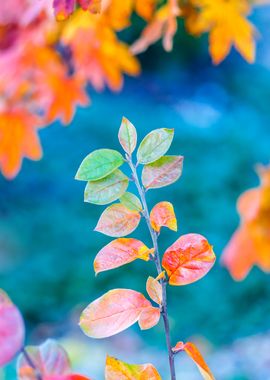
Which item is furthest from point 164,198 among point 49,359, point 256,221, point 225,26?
point 49,359

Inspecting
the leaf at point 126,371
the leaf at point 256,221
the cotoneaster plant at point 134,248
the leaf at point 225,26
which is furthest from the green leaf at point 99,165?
the leaf at point 256,221

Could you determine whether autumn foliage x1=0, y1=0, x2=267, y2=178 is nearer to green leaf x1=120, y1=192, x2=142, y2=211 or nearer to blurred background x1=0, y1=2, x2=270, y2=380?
green leaf x1=120, y1=192, x2=142, y2=211

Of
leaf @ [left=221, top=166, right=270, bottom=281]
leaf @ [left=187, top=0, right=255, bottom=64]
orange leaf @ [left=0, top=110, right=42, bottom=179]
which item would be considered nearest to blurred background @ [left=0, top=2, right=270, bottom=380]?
leaf @ [left=221, top=166, right=270, bottom=281]

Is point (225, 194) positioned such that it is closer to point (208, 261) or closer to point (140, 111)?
point (140, 111)

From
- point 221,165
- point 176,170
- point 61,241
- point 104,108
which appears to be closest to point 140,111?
point 104,108

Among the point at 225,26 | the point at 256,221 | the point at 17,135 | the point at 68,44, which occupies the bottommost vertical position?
the point at 256,221

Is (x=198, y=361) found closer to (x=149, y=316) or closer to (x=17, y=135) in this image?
(x=149, y=316)

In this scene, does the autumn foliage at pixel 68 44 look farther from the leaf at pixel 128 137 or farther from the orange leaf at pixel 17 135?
the leaf at pixel 128 137

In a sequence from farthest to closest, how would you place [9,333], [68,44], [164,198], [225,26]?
[164,198] < [68,44] < [225,26] < [9,333]
